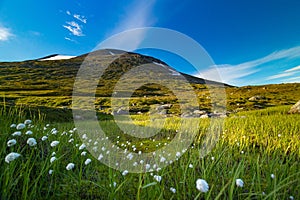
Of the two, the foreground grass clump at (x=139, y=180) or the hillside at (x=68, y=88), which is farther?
the hillside at (x=68, y=88)

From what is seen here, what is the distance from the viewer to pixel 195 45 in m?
7.98

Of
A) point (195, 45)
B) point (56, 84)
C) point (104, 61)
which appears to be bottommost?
point (195, 45)

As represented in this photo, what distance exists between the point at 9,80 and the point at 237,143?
150 meters

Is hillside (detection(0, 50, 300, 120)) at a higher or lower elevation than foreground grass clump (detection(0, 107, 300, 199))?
higher

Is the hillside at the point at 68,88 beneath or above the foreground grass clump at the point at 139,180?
above

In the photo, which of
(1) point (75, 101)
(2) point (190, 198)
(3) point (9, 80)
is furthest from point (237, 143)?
(3) point (9, 80)

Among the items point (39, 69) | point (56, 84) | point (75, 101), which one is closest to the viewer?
point (75, 101)

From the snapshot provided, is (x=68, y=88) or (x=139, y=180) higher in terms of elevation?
(x=68, y=88)

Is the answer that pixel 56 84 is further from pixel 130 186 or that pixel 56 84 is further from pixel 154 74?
pixel 130 186

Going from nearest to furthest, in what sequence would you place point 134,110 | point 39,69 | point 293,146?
point 293,146 → point 134,110 → point 39,69

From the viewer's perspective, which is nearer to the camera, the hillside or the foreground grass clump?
the foreground grass clump

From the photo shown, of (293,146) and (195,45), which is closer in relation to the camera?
(293,146)

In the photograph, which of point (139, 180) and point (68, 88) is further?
point (68, 88)

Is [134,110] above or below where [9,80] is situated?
below
